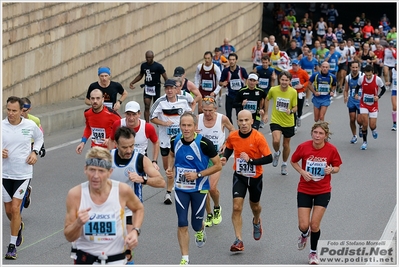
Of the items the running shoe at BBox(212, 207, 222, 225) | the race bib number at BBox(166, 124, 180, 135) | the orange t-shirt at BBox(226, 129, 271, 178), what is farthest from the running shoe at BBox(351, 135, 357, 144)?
the orange t-shirt at BBox(226, 129, 271, 178)

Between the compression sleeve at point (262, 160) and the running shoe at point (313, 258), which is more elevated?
the compression sleeve at point (262, 160)

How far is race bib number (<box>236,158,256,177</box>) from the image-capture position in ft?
35.4

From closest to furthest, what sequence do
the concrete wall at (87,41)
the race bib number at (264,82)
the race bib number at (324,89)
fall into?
1. the race bib number at (324,89)
2. the concrete wall at (87,41)
3. the race bib number at (264,82)

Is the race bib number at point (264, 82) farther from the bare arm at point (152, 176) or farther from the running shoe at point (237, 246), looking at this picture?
the bare arm at point (152, 176)

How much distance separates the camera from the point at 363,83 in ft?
62.8

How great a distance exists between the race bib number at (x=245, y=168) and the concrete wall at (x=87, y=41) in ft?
31.8

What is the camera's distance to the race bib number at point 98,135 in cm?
1303

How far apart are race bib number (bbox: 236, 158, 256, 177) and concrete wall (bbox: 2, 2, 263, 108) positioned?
9.70 m

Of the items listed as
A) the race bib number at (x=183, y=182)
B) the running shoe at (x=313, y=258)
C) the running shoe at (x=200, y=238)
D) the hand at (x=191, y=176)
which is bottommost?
the running shoe at (x=313, y=258)

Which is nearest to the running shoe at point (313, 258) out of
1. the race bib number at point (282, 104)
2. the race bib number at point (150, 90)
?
the race bib number at point (282, 104)

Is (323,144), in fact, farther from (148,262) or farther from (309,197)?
(148,262)

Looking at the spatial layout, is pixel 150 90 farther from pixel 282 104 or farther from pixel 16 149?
pixel 16 149

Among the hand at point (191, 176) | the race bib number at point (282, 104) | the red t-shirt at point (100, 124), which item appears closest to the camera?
the hand at point (191, 176)

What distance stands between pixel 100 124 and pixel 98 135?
179 millimetres
